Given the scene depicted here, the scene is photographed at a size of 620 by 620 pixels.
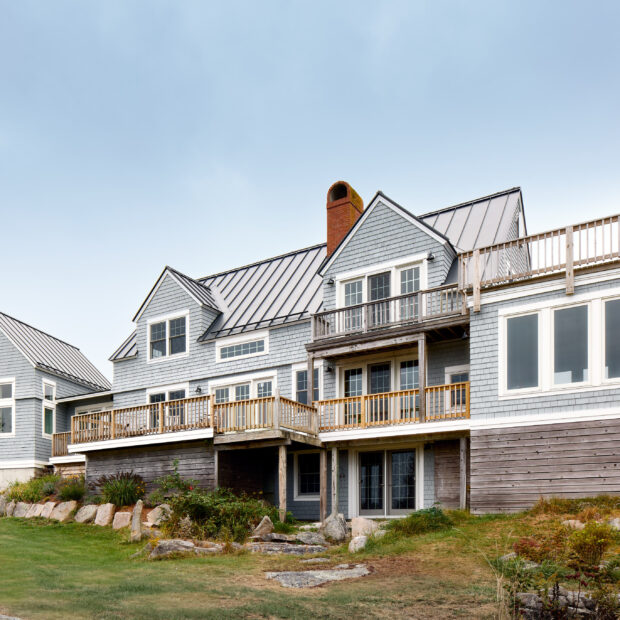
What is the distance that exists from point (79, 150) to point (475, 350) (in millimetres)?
15094

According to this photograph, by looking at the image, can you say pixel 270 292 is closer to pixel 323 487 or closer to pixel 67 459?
pixel 323 487

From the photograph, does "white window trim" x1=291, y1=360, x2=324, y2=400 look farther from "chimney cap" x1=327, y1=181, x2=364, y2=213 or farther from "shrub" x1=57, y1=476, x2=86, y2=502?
"shrub" x1=57, y1=476, x2=86, y2=502

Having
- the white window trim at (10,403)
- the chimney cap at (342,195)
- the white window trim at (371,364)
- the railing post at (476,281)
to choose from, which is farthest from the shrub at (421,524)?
the white window trim at (10,403)

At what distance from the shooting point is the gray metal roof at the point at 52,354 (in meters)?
32.2

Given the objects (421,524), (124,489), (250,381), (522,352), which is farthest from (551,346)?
(124,489)

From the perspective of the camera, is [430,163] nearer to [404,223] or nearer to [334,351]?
[404,223]

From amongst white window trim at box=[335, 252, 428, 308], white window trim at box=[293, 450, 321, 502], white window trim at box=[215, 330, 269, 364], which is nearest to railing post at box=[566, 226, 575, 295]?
white window trim at box=[335, 252, 428, 308]

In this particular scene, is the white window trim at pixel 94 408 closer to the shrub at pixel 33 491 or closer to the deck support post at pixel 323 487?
the shrub at pixel 33 491

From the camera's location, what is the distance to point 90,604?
32.8 feet

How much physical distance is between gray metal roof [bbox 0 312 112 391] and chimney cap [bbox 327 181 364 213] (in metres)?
15.7

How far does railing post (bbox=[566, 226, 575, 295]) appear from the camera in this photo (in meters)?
16.5

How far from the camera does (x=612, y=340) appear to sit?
52.1ft

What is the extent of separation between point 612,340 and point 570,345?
37.6 inches

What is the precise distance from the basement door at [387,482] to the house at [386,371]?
0.05m
